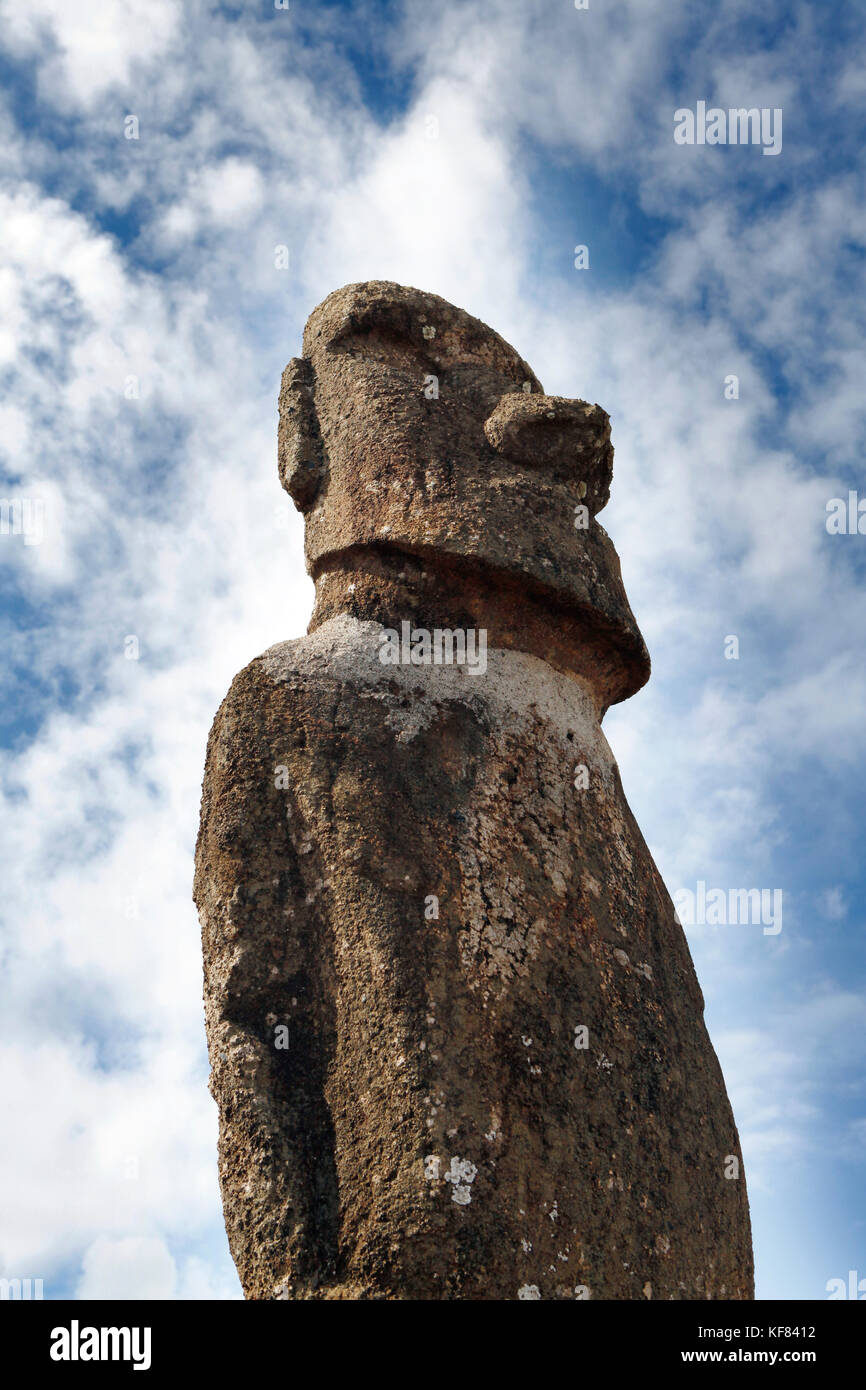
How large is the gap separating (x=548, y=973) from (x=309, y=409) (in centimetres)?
272

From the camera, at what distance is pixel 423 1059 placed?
3.94 m

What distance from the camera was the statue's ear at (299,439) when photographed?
18.5ft

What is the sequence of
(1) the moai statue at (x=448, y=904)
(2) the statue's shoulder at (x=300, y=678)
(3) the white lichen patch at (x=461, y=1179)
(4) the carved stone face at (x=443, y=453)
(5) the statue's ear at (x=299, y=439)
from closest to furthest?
(3) the white lichen patch at (x=461, y=1179) → (1) the moai statue at (x=448, y=904) → (2) the statue's shoulder at (x=300, y=678) → (4) the carved stone face at (x=443, y=453) → (5) the statue's ear at (x=299, y=439)

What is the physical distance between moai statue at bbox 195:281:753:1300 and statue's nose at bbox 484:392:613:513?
12 millimetres

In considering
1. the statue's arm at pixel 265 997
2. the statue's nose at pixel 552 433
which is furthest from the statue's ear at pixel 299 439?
the statue's arm at pixel 265 997

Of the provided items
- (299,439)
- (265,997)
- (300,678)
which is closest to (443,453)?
(299,439)

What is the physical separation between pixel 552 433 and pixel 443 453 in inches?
19.7

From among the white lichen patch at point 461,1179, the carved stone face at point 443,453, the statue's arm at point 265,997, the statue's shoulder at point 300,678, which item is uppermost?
the carved stone face at point 443,453

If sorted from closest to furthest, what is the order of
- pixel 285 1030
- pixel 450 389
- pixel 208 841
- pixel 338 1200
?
1. pixel 338 1200
2. pixel 285 1030
3. pixel 208 841
4. pixel 450 389

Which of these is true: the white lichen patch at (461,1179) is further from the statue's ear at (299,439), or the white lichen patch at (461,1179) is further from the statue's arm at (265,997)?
the statue's ear at (299,439)

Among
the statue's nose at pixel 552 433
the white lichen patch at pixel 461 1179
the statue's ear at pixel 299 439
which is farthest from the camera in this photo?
the statue's ear at pixel 299 439
